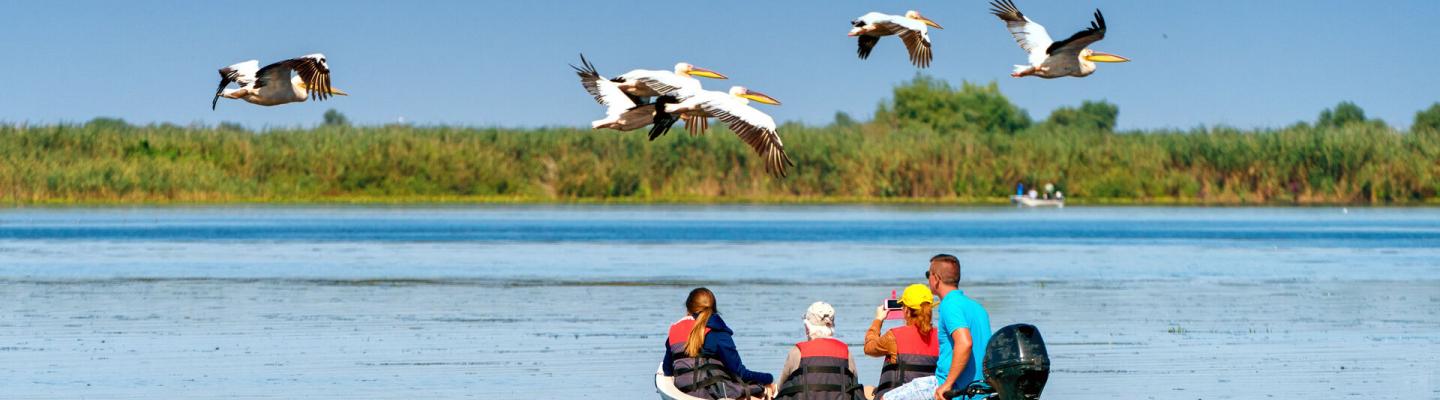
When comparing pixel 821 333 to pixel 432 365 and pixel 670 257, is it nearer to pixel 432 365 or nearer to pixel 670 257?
pixel 432 365

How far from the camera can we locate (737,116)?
11.7m

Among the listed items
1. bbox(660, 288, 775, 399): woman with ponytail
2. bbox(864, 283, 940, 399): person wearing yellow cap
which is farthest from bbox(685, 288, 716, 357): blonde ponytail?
bbox(864, 283, 940, 399): person wearing yellow cap

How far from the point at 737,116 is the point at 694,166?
45492 mm

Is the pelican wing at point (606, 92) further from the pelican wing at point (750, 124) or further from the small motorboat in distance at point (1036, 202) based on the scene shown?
the small motorboat in distance at point (1036, 202)

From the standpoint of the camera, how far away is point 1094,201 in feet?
195

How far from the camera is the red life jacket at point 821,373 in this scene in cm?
1025

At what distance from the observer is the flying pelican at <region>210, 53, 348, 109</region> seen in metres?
12.4

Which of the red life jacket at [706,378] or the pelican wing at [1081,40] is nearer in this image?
the red life jacket at [706,378]

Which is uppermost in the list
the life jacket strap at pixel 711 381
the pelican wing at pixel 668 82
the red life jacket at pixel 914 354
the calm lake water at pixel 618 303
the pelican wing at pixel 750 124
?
the pelican wing at pixel 668 82

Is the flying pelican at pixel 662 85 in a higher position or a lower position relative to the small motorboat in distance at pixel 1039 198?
higher

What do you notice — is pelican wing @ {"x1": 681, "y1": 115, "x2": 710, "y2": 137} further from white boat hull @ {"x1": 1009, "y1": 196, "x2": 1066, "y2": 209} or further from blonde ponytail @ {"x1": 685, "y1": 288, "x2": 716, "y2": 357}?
white boat hull @ {"x1": 1009, "y1": 196, "x2": 1066, "y2": 209}

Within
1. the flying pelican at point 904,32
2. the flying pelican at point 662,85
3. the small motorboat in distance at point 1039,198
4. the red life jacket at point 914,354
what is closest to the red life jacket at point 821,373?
the red life jacket at point 914,354

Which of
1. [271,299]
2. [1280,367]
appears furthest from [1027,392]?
[271,299]

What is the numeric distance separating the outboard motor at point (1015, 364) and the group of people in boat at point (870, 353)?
0.06 meters
